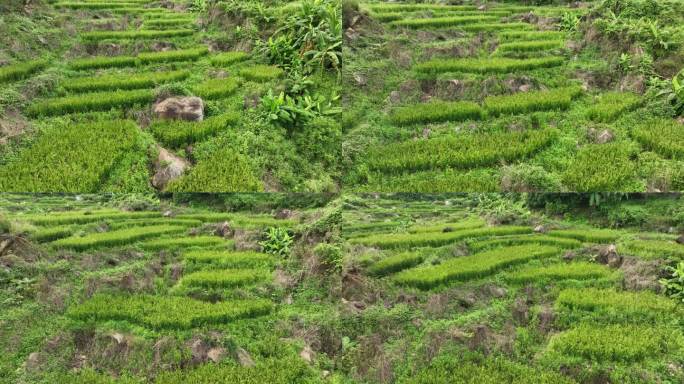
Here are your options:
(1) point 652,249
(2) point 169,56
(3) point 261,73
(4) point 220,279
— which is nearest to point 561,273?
(1) point 652,249

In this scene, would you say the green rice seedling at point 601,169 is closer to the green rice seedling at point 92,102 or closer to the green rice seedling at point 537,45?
the green rice seedling at point 537,45

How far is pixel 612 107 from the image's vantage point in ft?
14.9

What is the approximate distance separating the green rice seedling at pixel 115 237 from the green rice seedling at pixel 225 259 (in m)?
0.38

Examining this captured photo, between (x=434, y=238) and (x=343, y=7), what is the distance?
8.22ft

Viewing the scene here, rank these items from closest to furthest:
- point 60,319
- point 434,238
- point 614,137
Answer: point 614,137
point 60,319
point 434,238

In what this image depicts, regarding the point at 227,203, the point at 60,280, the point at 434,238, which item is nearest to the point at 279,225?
the point at 227,203

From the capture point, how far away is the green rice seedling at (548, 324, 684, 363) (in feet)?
14.5

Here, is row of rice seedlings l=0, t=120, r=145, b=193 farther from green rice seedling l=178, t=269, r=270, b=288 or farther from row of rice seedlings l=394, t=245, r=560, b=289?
row of rice seedlings l=394, t=245, r=560, b=289

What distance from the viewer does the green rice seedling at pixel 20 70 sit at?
195 inches

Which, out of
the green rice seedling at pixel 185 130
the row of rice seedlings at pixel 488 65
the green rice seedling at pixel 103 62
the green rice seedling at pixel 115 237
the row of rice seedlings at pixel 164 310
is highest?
the row of rice seedlings at pixel 488 65

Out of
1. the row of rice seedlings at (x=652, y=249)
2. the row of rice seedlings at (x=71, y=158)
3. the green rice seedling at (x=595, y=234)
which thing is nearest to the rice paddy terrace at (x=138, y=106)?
the row of rice seedlings at (x=71, y=158)

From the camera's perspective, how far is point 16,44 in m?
5.22

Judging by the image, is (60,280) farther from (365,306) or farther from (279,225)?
(365,306)

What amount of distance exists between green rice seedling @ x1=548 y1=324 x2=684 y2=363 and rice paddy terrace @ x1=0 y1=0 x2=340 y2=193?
2832 mm
